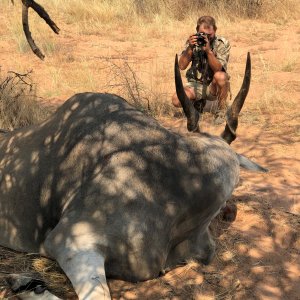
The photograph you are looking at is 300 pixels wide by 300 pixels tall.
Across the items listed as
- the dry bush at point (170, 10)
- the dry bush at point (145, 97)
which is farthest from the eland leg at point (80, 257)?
the dry bush at point (170, 10)

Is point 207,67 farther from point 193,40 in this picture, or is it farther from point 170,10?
point 170,10

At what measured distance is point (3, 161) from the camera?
11.9 ft

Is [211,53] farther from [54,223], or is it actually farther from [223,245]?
[54,223]

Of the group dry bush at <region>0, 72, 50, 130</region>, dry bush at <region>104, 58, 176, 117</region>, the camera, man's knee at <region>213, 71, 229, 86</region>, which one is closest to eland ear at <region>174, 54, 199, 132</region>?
the camera

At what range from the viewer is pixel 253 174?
4848 millimetres

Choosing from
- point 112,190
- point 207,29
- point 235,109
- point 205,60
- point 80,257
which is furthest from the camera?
point 205,60

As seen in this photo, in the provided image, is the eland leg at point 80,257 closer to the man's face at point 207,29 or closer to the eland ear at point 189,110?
the eland ear at point 189,110

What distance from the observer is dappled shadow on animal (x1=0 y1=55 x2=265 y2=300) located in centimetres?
283

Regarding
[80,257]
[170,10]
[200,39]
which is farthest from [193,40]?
[170,10]

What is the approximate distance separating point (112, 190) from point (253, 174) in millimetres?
2191

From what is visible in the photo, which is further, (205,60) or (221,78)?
(205,60)

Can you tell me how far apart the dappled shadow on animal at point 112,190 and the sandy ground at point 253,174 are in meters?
0.15

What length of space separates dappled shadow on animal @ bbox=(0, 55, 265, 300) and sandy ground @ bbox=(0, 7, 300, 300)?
155 millimetres

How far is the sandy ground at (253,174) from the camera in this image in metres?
3.07
